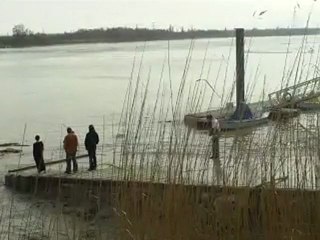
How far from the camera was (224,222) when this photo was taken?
4434 mm

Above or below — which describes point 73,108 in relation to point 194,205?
above

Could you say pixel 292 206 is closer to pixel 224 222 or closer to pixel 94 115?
pixel 224 222

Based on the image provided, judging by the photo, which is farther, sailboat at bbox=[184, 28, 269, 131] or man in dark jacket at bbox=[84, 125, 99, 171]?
man in dark jacket at bbox=[84, 125, 99, 171]

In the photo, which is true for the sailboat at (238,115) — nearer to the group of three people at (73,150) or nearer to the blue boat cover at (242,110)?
the blue boat cover at (242,110)

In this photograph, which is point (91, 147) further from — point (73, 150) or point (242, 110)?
point (242, 110)

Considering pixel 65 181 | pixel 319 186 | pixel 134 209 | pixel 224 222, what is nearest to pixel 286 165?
pixel 319 186

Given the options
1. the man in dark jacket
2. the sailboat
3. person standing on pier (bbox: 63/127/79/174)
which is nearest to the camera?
the sailboat

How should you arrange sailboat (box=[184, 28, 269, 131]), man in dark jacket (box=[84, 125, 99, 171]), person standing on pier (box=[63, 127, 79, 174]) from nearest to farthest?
sailboat (box=[184, 28, 269, 131]), person standing on pier (box=[63, 127, 79, 174]), man in dark jacket (box=[84, 125, 99, 171])

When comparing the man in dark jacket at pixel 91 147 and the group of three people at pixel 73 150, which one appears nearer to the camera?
the group of three people at pixel 73 150

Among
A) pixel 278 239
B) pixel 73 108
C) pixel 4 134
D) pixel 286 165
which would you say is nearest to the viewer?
pixel 278 239

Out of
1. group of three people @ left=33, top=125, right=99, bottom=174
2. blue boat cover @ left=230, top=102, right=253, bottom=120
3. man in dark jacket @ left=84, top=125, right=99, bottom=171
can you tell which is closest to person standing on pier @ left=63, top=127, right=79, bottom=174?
group of three people @ left=33, top=125, right=99, bottom=174

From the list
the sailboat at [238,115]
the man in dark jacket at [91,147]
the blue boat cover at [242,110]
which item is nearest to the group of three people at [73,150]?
the man in dark jacket at [91,147]

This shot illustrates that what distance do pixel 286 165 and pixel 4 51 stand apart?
161 m

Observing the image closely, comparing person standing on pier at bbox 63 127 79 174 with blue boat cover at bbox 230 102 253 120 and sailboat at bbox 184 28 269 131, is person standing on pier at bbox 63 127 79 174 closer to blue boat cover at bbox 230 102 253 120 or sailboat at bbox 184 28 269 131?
sailboat at bbox 184 28 269 131
